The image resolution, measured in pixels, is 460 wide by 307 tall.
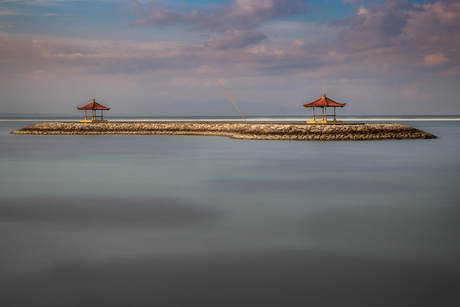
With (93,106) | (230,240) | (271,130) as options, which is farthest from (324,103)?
(230,240)

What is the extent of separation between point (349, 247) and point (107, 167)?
44.3 ft

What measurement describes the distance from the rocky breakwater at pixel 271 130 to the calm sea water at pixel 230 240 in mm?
17991

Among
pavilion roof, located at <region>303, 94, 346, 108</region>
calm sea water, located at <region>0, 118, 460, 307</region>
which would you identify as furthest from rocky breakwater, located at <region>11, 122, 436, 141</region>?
calm sea water, located at <region>0, 118, 460, 307</region>

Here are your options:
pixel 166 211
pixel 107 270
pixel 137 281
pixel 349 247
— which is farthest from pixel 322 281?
pixel 166 211

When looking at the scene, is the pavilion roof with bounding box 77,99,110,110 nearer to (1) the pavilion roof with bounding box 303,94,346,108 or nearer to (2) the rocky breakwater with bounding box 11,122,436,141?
(2) the rocky breakwater with bounding box 11,122,436,141

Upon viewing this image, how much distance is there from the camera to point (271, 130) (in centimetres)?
3553

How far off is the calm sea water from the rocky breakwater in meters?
18.0

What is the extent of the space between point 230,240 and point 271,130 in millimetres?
28508

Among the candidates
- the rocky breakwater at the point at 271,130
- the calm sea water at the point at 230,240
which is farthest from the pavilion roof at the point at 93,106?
the calm sea water at the point at 230,240

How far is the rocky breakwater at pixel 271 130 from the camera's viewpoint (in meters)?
33.7

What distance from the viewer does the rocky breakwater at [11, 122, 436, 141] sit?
33.7 meters

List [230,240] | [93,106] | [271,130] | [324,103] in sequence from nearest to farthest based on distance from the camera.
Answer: [230,240]
[324,103]
[271,130]
[93,106]

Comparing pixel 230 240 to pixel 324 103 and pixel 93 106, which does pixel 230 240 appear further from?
pixel 93 106

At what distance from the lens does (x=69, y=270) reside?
5.88 m
